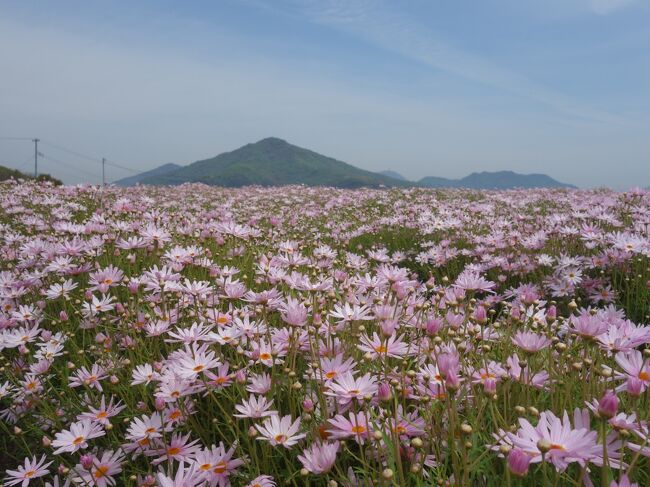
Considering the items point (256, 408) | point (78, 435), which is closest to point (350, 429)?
point (256, 408)

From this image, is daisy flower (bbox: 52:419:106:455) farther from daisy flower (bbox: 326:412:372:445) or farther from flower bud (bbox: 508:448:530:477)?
flower bud (bbox: 508:448:530:477)

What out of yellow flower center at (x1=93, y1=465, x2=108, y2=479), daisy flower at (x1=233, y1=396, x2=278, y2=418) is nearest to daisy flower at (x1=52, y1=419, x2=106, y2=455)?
yellow flower center at (x1=93, y1=465, x2=108, y2=479)

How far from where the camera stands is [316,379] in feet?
6.11

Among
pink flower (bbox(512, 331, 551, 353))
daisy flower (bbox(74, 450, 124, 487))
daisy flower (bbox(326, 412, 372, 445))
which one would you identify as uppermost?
pink flower (bbox(512, 331, 551, 353))

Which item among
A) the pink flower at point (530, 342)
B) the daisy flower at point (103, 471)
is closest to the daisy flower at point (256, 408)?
the daisy flower at point (103, 471)

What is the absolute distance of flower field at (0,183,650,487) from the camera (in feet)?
5.10

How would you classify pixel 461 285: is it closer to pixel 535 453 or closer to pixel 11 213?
pixel 535 453

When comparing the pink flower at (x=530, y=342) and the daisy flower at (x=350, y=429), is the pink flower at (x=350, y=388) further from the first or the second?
the pink flower at (x=530, y=342)

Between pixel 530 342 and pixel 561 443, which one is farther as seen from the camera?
pixel 530 342

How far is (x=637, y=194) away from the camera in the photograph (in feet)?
23.3

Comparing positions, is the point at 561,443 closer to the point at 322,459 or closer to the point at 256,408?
the point at 322,459

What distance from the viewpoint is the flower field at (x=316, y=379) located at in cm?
156

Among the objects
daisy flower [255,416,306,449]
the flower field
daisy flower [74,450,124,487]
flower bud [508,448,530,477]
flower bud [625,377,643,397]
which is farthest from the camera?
daisy flower [74,450,124,487]

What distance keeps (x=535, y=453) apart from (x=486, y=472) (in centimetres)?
45
